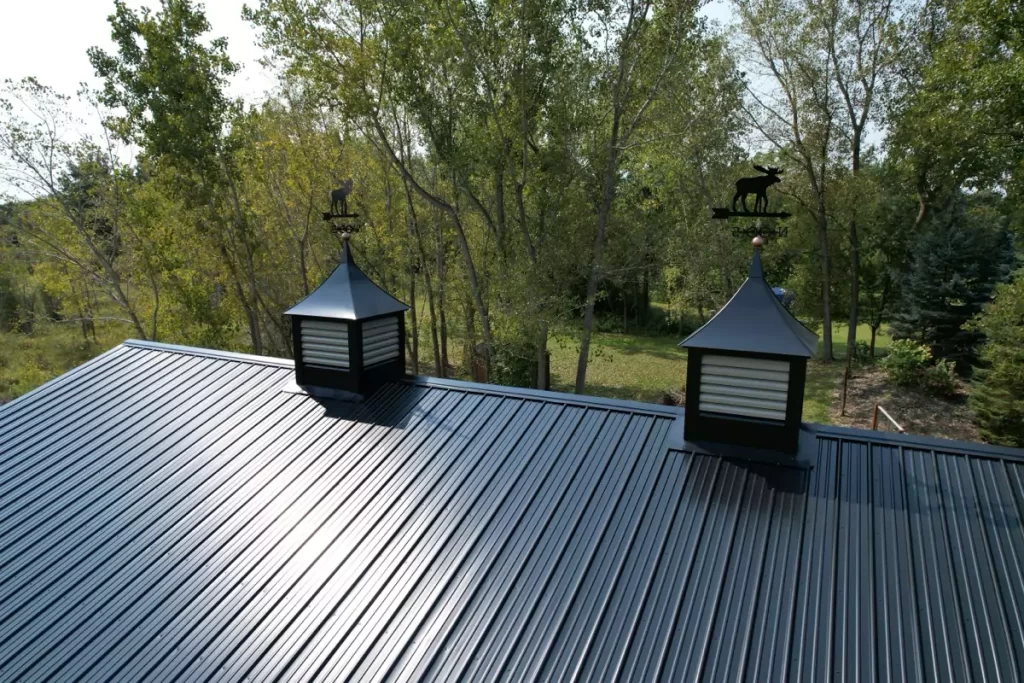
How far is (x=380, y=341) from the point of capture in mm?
6223

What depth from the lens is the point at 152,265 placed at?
15305 mm

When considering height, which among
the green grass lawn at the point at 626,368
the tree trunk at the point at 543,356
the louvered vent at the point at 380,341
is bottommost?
the green grass lawn at the point at 626,368

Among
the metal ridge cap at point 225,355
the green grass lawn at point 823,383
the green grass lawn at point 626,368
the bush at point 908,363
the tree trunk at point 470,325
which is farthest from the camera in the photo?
the green grass lawn at point 626,368

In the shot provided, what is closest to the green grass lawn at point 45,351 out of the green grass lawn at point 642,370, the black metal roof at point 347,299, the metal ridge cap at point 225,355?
the green grass lawn at point 642,370

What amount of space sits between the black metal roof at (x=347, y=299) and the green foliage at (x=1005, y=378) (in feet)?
33.8

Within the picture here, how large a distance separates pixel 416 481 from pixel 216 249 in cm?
1307

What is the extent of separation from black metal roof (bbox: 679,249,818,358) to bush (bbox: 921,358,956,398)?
12.2 meters

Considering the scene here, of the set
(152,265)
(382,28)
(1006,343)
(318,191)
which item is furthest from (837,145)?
(152,265)

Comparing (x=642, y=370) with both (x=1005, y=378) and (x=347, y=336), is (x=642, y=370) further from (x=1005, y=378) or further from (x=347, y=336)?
(x=347, y=336)

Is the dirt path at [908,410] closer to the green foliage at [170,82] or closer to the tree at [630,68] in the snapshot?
the tree at [630,68]

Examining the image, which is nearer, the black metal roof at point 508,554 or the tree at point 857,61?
the black metal roof at point 508,554

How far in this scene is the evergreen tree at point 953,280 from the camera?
613 inches

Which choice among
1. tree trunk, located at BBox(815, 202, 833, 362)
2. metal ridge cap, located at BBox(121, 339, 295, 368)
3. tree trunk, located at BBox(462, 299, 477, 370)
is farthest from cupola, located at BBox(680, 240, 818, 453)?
tree trunk, located at BBox(815, 202, 833, 362)

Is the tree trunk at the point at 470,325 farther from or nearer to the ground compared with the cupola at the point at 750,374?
nearer to the ground
